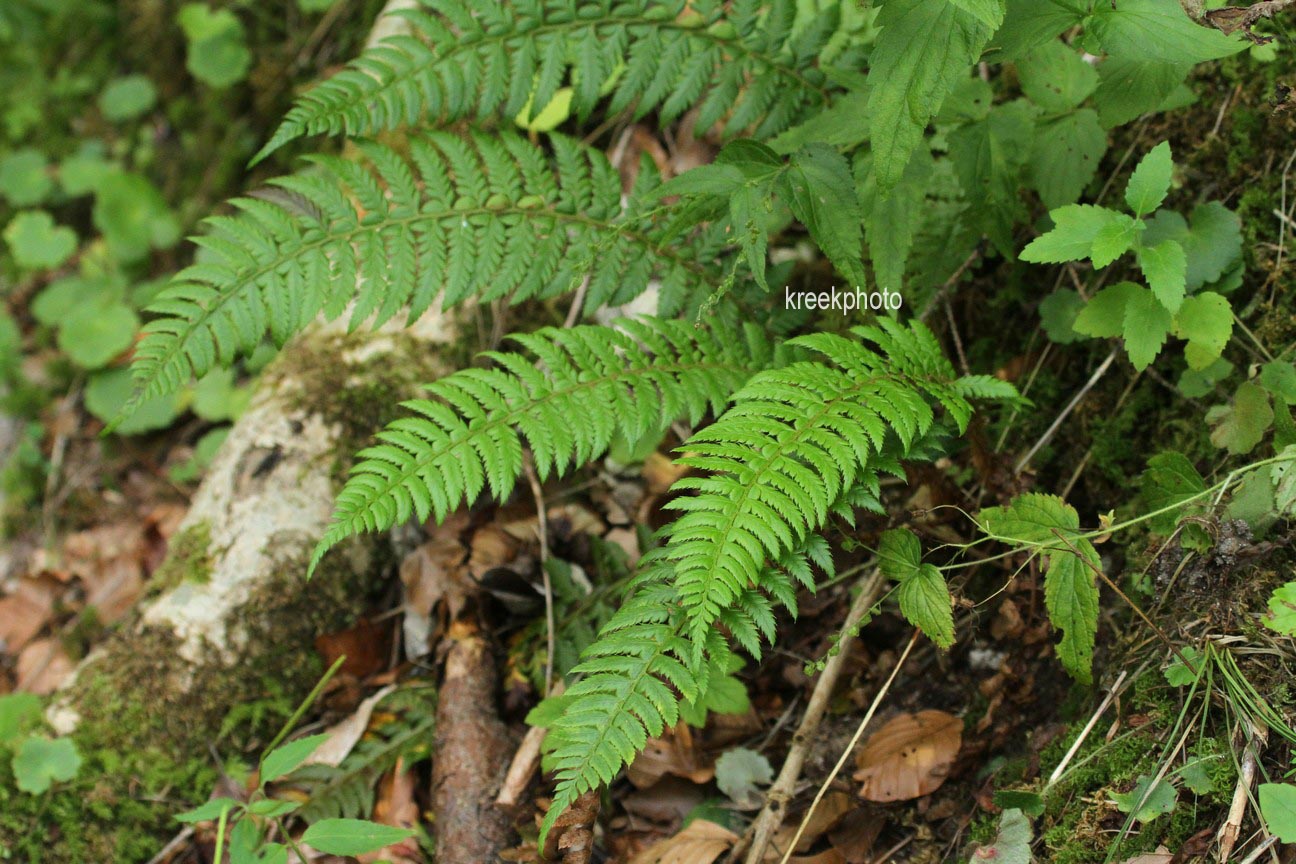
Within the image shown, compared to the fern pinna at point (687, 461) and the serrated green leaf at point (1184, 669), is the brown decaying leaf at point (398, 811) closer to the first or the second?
the fern pinna at point (687, 461)

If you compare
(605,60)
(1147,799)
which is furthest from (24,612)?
(1147,799)

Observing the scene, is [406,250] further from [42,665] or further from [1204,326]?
[42,665]

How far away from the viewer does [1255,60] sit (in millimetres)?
2322

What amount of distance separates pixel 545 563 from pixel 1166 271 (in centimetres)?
164

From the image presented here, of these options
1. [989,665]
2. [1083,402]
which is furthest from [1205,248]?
[989,665]

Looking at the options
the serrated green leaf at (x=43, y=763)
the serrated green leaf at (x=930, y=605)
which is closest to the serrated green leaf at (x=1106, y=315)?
the serrated green leaf at (x=930, y=605)

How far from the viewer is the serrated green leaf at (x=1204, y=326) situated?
198 centimetres

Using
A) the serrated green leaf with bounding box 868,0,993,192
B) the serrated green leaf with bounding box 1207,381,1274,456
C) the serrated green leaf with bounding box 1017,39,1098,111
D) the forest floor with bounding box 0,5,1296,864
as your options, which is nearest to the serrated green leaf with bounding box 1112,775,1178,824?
the forest floor with bounding box 0,5,1296,864

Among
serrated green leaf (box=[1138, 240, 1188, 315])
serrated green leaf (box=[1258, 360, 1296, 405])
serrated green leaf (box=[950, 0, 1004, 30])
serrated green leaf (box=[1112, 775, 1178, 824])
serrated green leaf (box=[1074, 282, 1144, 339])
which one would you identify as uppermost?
serrated green leaf (box=[950, 0, 1004, 30])

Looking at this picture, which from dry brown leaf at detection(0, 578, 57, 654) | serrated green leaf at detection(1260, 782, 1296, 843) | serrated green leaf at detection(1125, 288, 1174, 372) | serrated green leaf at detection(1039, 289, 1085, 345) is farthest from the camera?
dry brown leaf at detection(0, 578, 57, 654)

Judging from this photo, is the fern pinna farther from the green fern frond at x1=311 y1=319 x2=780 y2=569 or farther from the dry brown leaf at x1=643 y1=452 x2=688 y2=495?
the dry brown leaf at x1=643 y1=452 x2=688 y2=495

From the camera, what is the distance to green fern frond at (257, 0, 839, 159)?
2.40 m

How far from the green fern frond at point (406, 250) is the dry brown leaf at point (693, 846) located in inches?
50.1

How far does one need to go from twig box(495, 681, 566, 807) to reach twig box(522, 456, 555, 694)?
0.09 meters
